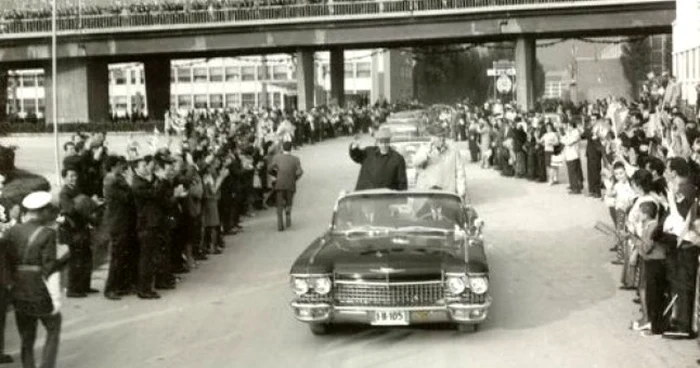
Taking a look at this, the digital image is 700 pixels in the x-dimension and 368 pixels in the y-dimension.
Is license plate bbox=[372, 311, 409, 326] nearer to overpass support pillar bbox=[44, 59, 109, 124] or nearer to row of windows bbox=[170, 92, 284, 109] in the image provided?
overpass support pillar bbox=[44, 59, 109, 124]

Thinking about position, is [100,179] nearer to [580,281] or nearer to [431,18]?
[580,281]

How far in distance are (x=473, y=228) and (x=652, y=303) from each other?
2240mm

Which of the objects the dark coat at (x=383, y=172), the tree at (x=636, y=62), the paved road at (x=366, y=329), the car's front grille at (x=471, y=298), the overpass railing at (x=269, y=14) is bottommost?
the paved road at (x=366, y=329)

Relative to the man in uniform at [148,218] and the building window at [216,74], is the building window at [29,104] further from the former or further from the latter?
the man in uniform at [148,218]

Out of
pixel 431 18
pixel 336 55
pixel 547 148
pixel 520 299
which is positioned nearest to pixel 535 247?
pixel 520 299

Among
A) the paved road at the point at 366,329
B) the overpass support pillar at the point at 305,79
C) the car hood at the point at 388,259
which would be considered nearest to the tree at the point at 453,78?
the overpass support pillar at the point at 305,79

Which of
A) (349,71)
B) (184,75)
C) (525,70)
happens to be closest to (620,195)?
(525,70)

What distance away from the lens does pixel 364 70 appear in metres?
113

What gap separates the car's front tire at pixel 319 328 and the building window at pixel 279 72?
104111 millimetres

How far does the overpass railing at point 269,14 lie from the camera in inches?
1933

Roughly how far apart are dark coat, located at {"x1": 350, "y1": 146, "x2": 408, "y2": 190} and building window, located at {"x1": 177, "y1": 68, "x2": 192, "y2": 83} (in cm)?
10237

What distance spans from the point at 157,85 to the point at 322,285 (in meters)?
52.2

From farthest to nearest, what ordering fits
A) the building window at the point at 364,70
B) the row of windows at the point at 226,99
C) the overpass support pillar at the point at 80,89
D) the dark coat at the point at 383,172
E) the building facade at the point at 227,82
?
the row of windows at the point at 226,99 → the building window at the point at 364,70 → the building facade at the point at 227,82 → the overpass support pillar at the point at 80,89 → the dark coat at the point at 383,172

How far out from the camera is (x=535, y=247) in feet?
57.6
